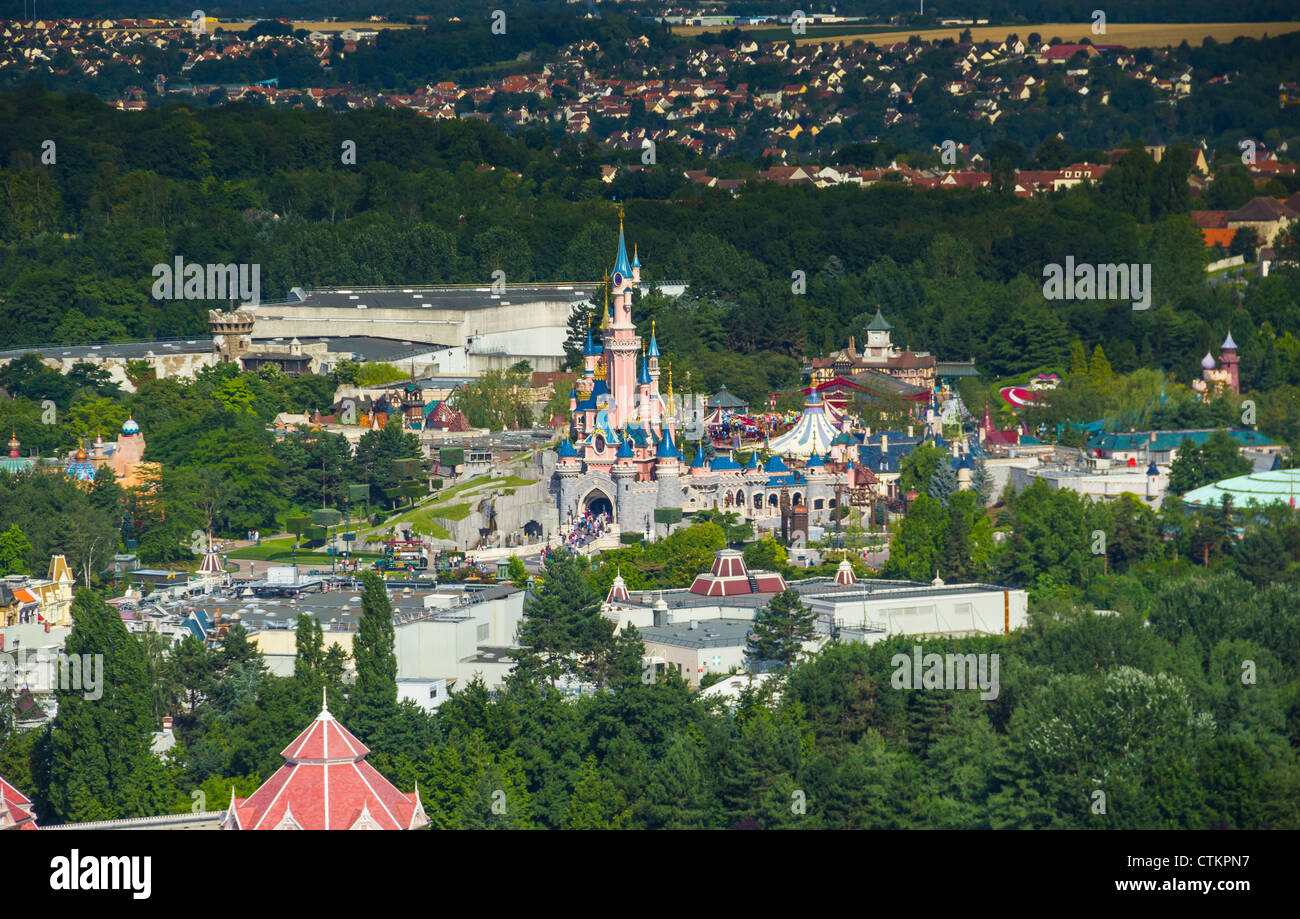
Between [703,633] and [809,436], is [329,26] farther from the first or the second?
[703,633]

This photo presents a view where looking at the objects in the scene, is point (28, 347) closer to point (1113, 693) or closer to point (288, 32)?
point (1113, 693)

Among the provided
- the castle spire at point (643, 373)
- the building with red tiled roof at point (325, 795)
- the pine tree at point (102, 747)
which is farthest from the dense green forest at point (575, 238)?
the building with red tiled roof at point (325, 795)

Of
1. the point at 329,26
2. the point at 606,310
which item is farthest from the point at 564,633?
the point at 329,26

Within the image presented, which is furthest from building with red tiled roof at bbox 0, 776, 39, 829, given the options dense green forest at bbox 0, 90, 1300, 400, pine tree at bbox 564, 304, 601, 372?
pine tree at bbox 564, 304, 601, 372

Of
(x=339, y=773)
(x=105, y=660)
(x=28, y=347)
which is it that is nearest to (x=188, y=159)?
(x=28, y=347)

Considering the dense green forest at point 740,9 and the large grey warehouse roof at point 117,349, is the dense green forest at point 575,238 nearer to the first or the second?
the large grey warehouse roof at point 117,349
